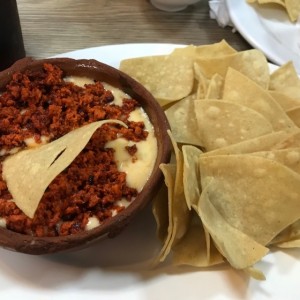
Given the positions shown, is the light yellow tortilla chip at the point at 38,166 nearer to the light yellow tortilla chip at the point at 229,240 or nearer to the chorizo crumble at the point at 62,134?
the chorizo crumble at the point at 62,134

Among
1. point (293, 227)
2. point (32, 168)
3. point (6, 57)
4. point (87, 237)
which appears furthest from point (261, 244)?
point (6, 57)

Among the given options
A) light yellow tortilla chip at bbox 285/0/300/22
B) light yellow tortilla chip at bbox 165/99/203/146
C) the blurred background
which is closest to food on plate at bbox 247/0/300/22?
light yellow tortilla chip at bbox 285/0/300/22

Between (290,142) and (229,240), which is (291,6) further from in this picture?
(229,240)

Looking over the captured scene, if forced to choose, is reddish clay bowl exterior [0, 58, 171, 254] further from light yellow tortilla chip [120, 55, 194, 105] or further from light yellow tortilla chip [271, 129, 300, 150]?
light yellow tortilla chip [271, 129, 300, 150]

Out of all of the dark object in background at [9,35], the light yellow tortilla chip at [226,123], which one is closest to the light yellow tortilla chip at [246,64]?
the light yellow tortilla chip at [226,123]

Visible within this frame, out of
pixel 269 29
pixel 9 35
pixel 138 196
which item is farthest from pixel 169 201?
pixel 269 29
